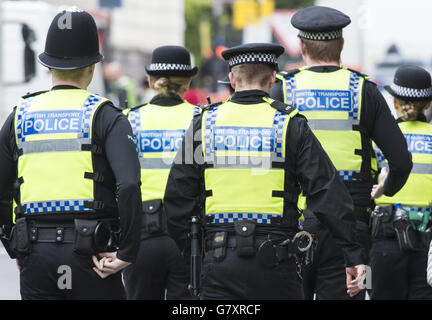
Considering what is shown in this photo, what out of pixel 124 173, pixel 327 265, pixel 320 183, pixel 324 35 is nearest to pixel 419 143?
pixel 324 35

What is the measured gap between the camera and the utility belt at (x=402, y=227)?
7125mm

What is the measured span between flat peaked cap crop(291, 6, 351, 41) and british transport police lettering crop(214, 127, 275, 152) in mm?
1306

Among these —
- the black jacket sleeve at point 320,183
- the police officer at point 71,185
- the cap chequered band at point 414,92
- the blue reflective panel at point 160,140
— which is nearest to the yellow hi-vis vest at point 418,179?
the cap chequered band at point 414,92

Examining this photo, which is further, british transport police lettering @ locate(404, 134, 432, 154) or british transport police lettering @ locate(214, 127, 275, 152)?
british transport police lettering @ locate(404, 134, 432, 154)

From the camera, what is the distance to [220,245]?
5.27 meters

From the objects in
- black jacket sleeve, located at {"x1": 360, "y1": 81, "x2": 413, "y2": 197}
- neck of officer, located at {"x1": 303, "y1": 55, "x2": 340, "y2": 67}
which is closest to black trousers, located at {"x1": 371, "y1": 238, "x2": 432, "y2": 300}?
black jacket sleeve, located at {"x1": 360, "y1": 81, "x2": 413, "y2": 197}

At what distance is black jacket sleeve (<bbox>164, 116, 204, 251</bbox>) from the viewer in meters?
5.52

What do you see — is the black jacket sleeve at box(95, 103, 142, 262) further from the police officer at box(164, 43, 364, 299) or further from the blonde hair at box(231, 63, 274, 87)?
the blonde hair at box(231, 63, 274, 87)

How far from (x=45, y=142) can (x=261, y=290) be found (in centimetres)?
128

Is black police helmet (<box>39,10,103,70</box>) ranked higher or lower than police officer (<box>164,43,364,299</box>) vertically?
higher

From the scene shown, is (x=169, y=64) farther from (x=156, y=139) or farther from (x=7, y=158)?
(x=7, y=158)

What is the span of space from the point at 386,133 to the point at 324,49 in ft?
2.14

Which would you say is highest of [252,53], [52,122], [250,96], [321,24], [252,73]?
[321,24]

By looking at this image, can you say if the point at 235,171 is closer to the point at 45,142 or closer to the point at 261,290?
the point at 261,290
